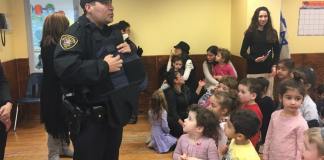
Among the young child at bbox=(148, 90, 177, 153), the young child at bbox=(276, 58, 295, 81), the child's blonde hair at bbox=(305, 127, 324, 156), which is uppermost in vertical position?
the young child at bbox=(276, 58, 295, 81)

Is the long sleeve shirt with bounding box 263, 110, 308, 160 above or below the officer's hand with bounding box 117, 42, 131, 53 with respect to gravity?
below

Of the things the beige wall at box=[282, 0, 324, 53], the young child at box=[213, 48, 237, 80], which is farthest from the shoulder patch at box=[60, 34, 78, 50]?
the beige wall at box=[282, 0, 324, 53]

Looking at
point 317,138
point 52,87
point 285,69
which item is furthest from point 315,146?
point 52,87

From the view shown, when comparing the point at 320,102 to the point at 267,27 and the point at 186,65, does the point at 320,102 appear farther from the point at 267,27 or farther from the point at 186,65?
the point at 186,65

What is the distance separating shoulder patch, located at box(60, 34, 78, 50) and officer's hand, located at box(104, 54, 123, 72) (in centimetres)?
19

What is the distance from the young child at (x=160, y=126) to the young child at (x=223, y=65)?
45.2 inches

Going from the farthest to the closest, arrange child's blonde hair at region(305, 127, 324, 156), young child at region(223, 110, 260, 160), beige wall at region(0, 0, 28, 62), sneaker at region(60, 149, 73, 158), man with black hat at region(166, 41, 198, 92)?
beige wall at region(0, 0, 28, 62), man with black hat at region(166, 41, 198, 92), sneaker at region(60, 149, 73, 158), young child at region(223, 110, 260, 160), child's blonde hair at region(305, 127, 324, 156)

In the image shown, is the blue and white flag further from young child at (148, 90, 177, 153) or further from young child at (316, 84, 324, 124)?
young child at (148, 90, 177, 153)

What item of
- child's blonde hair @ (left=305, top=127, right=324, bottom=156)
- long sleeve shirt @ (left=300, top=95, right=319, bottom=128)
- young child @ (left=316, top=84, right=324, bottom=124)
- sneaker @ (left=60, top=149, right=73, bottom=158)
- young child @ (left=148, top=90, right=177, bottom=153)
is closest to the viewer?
child's blonde hair @ (left=305, top=127, right=324, bottom=156)

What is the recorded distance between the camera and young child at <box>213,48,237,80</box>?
4852 mm

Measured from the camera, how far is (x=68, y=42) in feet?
6.30

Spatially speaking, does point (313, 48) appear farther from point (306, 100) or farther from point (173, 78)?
point (306, 100)

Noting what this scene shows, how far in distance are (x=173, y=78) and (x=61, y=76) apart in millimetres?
2491

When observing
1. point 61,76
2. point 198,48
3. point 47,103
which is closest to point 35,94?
point 47,103
